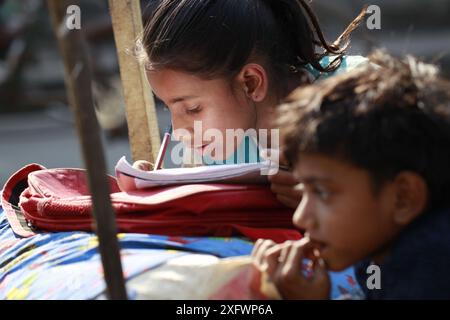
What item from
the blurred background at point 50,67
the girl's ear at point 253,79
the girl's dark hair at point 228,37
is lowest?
the blurred background at point 50,67

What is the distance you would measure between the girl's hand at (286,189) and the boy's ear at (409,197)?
0.34 metres

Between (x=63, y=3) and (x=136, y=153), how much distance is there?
1.53 meters

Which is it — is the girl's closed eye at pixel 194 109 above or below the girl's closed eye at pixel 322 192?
above

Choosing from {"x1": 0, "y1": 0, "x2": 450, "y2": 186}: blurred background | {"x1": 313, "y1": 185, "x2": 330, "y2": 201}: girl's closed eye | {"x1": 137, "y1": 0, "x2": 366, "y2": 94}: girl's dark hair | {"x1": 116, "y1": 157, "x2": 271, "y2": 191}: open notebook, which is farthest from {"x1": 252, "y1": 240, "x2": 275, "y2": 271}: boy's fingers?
{"x1": 0, "y1": 0, "x2": 450, "y2": 186}: blurred background

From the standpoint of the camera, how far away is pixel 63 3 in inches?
53.6

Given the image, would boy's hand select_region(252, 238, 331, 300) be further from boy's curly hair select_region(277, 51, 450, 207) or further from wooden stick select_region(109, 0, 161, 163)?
wooden stick select_region(109, 0, 161, 163)

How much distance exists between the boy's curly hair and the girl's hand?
0.92 ft

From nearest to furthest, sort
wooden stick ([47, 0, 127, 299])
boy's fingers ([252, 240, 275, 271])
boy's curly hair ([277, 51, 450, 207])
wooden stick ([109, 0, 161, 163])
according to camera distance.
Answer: wooden stick ([47, 0, 127, 299])
boy's curly hair ([277, 51, 450, 207])
boy's fingers ([252, 240, 275, 271])
wooden stick ([109, 0, 161, 163])

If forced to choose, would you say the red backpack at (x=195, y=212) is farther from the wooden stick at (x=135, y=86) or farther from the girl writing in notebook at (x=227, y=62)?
the wooden stick at (x=135, y=86)

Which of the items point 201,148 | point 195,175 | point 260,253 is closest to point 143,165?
point 201,148

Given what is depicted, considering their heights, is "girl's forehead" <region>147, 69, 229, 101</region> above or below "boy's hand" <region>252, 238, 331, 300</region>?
above

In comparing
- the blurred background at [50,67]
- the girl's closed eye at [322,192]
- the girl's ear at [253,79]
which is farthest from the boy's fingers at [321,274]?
the blurred background at [50,67]

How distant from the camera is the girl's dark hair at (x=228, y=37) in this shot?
2582 mm

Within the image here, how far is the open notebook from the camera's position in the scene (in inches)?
76.2
